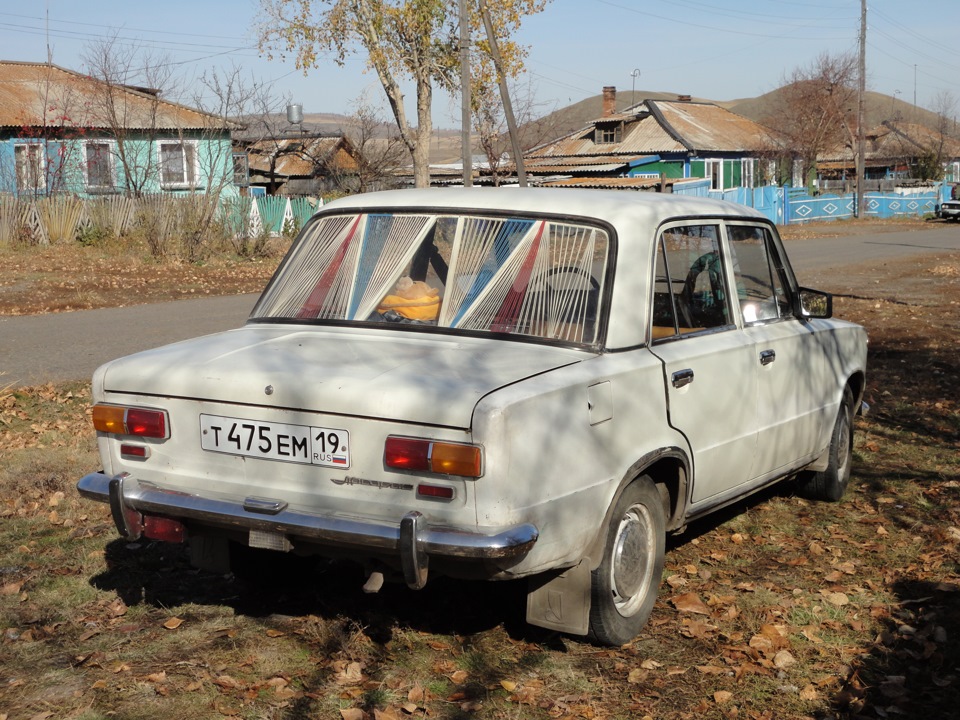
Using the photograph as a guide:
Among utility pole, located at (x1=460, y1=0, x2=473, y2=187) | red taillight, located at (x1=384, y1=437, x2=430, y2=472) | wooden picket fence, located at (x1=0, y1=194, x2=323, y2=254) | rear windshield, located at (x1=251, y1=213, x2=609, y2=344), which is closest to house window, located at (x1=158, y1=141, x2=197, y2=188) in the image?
wooden picket fence, located at (x1=0, y1=194, x2=323, y2=254)

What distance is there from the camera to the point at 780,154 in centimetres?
6375

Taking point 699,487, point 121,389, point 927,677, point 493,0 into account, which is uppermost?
point 493,0

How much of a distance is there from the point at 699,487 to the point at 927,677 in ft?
3.80

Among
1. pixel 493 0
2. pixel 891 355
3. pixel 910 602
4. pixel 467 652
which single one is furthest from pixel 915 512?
pixel 493 0

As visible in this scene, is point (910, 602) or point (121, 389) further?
point (910, 602)

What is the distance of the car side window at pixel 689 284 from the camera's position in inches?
189

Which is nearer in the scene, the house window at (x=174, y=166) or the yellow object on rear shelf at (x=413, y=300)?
the yellow object on rear shelf at (x=413, y=300)

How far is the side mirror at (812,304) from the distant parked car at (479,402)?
Result: 484mm

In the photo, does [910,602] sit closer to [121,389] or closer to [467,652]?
[467,652]

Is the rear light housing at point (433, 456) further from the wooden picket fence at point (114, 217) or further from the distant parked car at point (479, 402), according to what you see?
the wooden picket fence at point (114, 217)

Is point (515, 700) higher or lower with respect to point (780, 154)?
lower

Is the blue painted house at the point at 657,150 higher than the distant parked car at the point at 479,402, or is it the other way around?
the blue painted house at the point at 657,150

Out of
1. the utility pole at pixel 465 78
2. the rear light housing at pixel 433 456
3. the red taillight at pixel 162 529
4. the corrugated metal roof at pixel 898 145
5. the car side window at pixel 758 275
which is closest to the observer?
the rear light housing at pixel 433 456

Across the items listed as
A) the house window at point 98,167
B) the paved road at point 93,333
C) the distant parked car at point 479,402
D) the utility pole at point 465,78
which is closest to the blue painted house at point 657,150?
the house window at point 98,167
